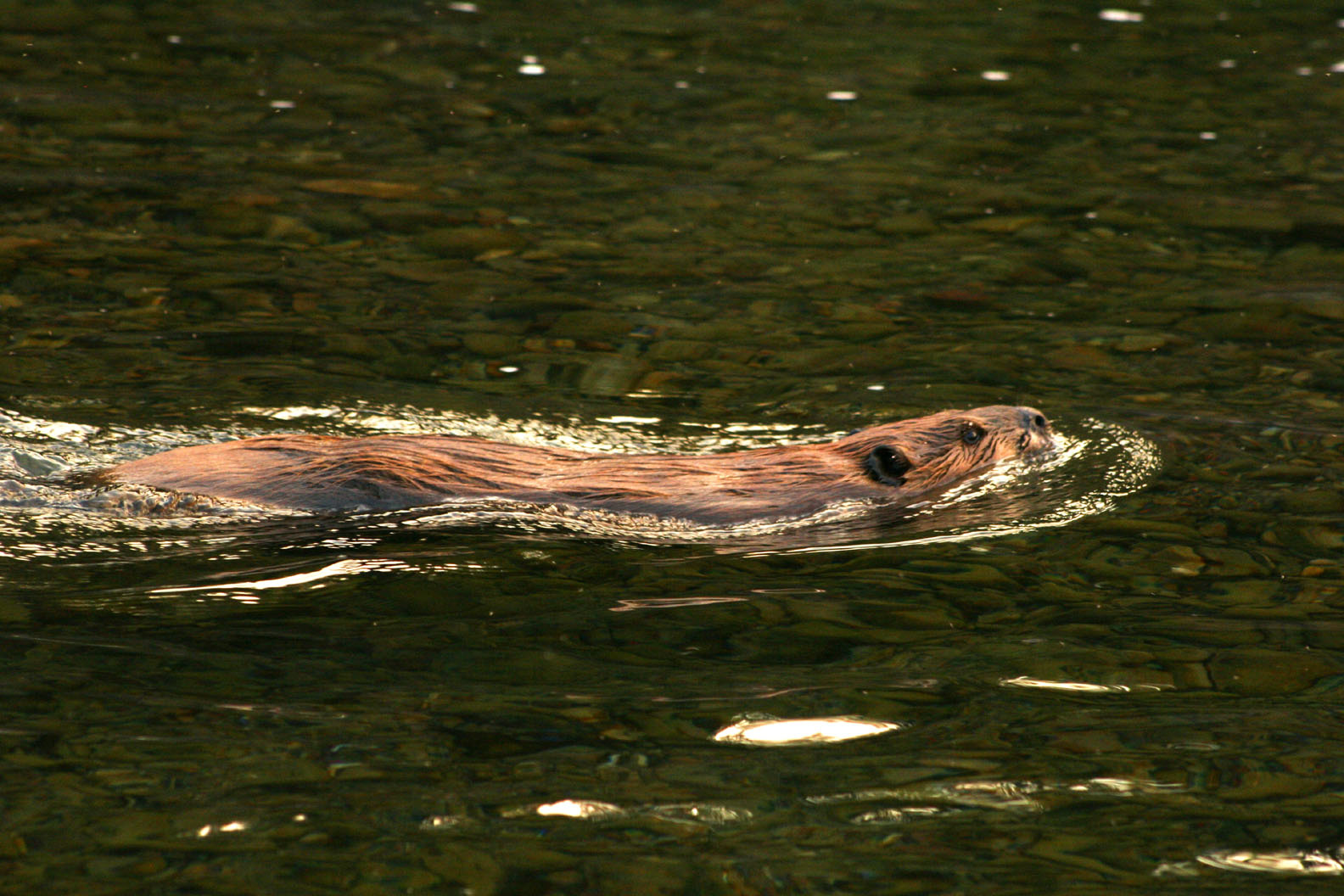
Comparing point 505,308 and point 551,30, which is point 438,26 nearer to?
point 551,30

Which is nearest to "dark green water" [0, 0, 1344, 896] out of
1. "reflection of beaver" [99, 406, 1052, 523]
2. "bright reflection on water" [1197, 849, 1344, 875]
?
"bright reflection on water" [1197, 849, 1344, 875]

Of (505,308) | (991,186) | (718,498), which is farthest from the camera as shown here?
(991,186)

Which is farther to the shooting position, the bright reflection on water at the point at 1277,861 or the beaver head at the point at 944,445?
the beaver head at the point at 944,445

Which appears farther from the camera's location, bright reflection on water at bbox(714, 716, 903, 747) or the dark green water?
bright reflection on water at bbox(714, 716, 903, 747)

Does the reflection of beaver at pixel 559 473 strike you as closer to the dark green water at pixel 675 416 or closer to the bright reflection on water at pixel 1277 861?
the dark green water at pixel 675 416

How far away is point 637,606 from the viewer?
18.2 ft

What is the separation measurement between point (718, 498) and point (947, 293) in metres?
3.83

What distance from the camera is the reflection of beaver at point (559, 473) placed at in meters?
6.06

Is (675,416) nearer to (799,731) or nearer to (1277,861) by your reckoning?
(799,731)

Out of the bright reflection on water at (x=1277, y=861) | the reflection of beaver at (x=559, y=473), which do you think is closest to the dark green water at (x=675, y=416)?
the bright reflection on water at (x=1277, y=861)

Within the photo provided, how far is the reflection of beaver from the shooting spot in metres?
6.06

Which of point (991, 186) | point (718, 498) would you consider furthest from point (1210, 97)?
point (718, 498)

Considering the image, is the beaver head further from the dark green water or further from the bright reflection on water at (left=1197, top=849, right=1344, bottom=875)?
the bright reflection on water at (left=1197, top=849, right=1344, bottom=875)

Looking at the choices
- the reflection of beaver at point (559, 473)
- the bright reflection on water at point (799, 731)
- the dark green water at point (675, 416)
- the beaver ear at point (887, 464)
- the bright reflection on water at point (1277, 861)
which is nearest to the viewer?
the bright reflection on water at point (1277, 861)
